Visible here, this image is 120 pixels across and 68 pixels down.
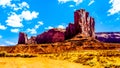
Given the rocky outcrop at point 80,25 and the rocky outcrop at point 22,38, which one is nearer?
the rocky outcrop at point 80,25

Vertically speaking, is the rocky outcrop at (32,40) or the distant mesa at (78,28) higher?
the distant mesa at (78,28)

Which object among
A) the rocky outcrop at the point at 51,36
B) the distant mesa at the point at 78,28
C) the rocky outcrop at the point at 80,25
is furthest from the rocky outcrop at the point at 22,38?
the rocky outcrop at the point at 80,25

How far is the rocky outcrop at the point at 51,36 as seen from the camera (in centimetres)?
15977

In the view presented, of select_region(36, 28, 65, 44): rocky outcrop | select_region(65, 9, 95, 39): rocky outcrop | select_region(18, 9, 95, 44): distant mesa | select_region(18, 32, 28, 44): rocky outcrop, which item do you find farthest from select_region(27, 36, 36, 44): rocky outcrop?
select_region(65, 9, 95, 39): rocky outcrop

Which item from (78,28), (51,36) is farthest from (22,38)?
(78,28)

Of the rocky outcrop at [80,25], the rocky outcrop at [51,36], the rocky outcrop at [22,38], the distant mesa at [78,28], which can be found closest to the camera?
the rocky outcrop at [80,25]

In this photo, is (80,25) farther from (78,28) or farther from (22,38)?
(22,38)

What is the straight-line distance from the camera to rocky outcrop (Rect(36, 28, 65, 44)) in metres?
160

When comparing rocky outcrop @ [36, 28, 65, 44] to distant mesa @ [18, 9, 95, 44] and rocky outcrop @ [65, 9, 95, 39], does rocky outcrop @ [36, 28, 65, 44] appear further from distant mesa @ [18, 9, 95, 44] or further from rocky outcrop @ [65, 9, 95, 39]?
rocky outcrop @ [65, 9, 95, 39]

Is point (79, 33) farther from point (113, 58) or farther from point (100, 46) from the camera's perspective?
point (113, 58)

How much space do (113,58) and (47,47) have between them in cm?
4874

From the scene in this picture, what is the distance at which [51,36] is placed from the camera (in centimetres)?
16625

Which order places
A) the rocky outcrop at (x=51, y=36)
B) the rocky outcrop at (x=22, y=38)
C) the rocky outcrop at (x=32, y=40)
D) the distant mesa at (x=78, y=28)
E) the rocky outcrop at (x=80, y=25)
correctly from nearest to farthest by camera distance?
the rocky outcrop at (x=80, y=25) → the distant mesa at (x=78, y=28) → the rocky outcrop at (x=22, y=38) → the rocky outcrop at (x=32, y=40) → the rocky outcrop at (x=51, y=36)

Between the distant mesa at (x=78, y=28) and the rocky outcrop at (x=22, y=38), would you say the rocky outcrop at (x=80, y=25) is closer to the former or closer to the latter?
the distant mesa at (x=78, y=28)
